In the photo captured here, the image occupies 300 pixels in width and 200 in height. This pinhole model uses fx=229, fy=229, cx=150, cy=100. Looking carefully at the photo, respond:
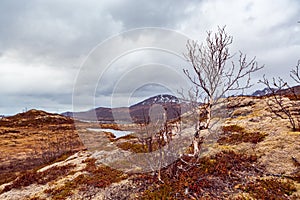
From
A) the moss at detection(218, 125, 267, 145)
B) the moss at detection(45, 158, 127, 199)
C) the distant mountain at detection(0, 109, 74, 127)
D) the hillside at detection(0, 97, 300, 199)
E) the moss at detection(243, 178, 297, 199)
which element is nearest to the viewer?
the moss at detection(243, 178, 297, 199)

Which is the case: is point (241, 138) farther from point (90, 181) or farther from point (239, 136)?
point (90, 181)

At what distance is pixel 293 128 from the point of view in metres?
17.2

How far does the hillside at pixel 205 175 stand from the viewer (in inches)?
449

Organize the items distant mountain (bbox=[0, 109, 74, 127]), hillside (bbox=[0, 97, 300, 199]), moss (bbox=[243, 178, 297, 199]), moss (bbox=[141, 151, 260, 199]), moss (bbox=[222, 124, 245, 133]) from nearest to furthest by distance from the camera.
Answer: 1. moss (bbox=[243, 178, 297, 199])
2. hillside (bbox=[0, 97, 300, 199])
3. moss (bbox=[141, 151, 260, 199])
4. moss (bbox=[222, 124, 245, 133])
5. distant mountain (bbox=[0, 109, 74, 127])

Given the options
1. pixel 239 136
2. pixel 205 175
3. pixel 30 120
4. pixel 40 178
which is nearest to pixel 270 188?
pixel 205 175

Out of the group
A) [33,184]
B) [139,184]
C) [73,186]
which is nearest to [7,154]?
[33,184]

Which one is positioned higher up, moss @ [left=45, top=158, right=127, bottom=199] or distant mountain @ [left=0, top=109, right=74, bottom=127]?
distant mountain @ [left=0, top=109, right=74, bottom=127]

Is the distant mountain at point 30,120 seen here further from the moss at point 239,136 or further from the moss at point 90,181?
the moss at point 239,136

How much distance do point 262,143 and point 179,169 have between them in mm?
6749

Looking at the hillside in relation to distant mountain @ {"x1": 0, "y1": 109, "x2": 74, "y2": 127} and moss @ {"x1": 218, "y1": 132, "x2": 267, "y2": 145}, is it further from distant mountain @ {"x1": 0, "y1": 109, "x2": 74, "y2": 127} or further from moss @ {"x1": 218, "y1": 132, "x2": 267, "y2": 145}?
distant mountain @ {"x1": 0, "y1": 109, "x2": 74, "y2": 127}

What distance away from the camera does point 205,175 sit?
13.4 meters

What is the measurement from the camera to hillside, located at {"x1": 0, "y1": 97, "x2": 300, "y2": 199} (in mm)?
11411

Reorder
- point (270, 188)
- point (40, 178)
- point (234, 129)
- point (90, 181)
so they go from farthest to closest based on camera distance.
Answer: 1. point (234, 129)
2. point (40, 178)
3. point (90, 181)
4. point (270, 188)

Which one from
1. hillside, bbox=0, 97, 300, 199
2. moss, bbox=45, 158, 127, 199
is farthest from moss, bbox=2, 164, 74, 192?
moss, bbox=45, 158, 127, 199
